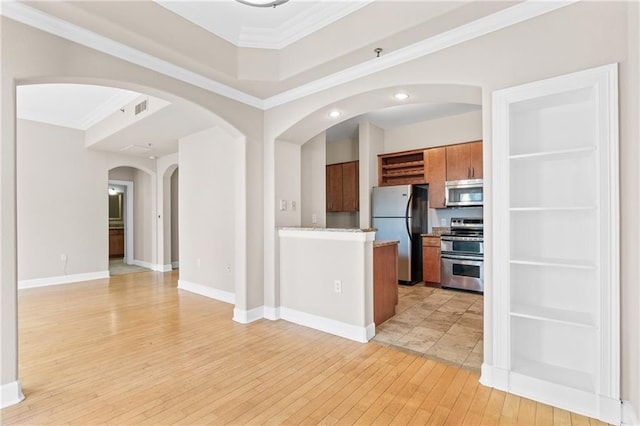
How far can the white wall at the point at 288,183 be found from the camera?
12.3ft

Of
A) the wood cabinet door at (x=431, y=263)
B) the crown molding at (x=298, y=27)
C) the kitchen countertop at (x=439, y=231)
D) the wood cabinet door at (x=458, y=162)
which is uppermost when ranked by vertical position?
the crown molding at (x=298, y=27)

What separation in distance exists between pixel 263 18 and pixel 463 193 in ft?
13.0

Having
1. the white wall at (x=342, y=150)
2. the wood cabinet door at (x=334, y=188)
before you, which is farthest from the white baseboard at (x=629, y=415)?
the white wall at (x=342, y=150)

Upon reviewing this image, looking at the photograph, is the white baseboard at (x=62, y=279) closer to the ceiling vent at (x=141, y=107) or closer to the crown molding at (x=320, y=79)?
the ceiling vent at (x=141, y=107)

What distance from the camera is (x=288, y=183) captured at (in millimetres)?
3865

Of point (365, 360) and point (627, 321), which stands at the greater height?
point (627, 321)

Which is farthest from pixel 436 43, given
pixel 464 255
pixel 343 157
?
pixel 343 157

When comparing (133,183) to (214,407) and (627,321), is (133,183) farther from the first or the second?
(627,321)

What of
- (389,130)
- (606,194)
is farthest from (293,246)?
(389,130)

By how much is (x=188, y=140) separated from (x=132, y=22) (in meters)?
3.08

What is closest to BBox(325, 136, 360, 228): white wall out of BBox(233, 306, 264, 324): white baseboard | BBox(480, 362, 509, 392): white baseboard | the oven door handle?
the oven door handle

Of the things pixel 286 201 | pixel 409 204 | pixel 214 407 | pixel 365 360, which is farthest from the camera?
pixel 409 204

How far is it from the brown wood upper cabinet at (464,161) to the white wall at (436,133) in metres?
0.28

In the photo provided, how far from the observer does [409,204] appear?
17.3 feet
